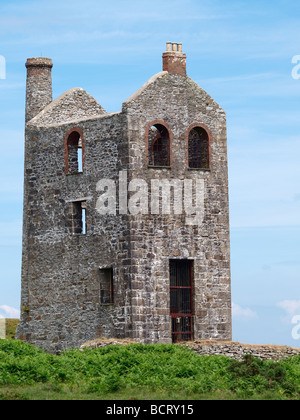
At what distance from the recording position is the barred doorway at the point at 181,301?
1597 inches

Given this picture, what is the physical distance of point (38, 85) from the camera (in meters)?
46.0

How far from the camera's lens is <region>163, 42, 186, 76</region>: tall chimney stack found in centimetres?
4184

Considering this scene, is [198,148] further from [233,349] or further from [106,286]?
[233,349]

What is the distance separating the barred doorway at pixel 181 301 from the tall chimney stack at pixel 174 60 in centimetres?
790

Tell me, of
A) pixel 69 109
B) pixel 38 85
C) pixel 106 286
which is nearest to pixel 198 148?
pixel 69 109

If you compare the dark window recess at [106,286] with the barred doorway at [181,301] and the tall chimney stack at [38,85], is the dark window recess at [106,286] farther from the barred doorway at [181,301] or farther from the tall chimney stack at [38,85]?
the tall chimney stack at [38,85]

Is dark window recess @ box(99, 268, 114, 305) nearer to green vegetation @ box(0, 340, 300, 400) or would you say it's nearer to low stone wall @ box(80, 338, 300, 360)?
low stone wall @ box(80, 338, 300, 360)

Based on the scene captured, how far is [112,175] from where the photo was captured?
40.6 m

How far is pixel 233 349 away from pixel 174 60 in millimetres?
12097

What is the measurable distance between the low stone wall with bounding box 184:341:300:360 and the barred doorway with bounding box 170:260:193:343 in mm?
A: 1258

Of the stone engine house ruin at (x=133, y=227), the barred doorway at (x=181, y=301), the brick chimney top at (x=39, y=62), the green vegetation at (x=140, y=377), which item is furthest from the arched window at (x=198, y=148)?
the green vegetation at (x=140, y=377)

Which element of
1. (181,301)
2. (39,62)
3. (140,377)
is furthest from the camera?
(39,62)
